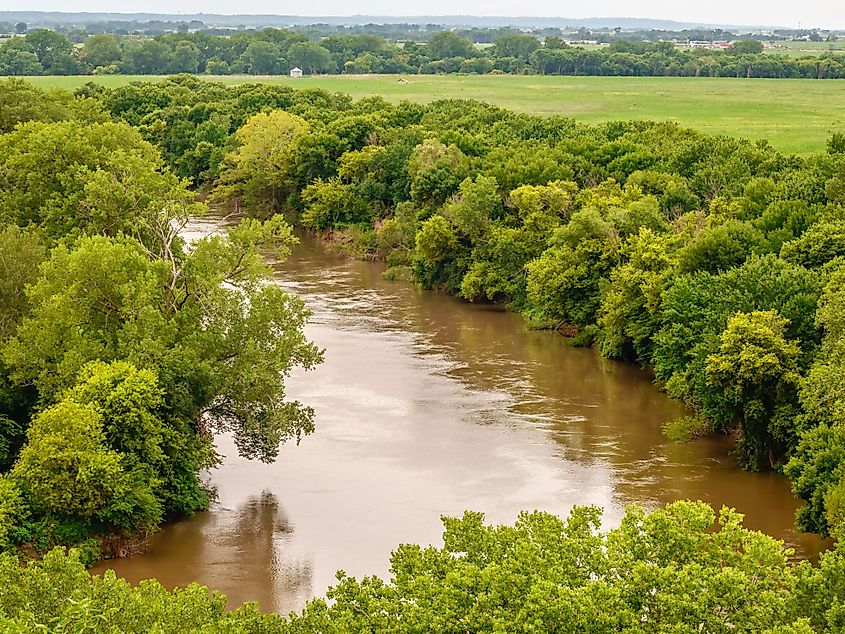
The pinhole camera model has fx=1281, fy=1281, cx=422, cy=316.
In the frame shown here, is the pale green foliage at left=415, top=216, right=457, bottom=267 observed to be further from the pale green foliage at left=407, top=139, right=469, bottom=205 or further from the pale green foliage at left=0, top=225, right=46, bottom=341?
the pale green foliage at left=0, top=225, right=46, bottom=341

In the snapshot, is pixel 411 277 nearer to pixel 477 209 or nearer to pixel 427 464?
pixel 477 209

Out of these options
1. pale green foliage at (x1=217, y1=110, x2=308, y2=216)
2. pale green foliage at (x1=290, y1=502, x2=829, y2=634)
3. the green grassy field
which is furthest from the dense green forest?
the green grassy field

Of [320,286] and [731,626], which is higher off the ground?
[731,626]

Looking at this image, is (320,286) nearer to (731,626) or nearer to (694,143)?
(694,143)

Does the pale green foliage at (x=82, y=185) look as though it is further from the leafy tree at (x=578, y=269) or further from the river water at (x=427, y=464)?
the leafy tree at (x=578, y=269)

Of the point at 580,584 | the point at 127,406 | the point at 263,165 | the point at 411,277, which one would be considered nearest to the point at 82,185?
the point at 127,406

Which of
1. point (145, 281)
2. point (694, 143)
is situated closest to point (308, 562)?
point (145, 281)
